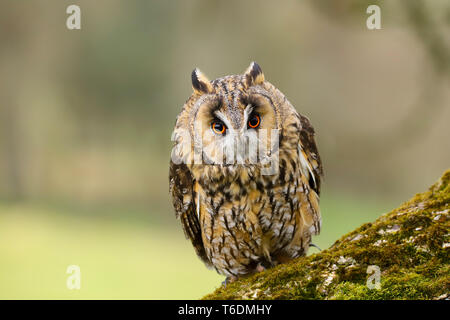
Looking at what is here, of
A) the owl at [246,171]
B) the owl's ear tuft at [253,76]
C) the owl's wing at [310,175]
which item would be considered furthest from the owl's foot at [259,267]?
the owl's ear tuft at [253,76]

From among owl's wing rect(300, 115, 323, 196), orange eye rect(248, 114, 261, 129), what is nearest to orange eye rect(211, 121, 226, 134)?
orange eye rect(248, 114, 261, 129)

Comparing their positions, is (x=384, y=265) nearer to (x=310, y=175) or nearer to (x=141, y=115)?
(x=310, y=175)

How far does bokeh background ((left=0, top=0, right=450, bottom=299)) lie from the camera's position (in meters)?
6.57

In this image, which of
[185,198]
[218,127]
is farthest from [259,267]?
[218,127]

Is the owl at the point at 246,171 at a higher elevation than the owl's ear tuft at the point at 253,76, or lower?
lower

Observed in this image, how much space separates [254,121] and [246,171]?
0.25 metres

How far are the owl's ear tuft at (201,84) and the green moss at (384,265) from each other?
2.79 ft

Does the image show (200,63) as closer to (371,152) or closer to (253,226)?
(371,152)

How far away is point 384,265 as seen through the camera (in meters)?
1.57

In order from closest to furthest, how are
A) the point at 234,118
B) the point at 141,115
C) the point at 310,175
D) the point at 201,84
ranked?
the point at 234,118 < the point at 201,84 < the point at 310,175 < the point at 141,115

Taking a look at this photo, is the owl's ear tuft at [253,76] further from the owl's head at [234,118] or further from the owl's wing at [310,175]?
the owl's wing at [310,175]

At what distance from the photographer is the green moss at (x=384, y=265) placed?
146 centimetres

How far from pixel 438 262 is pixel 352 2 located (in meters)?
1.61
